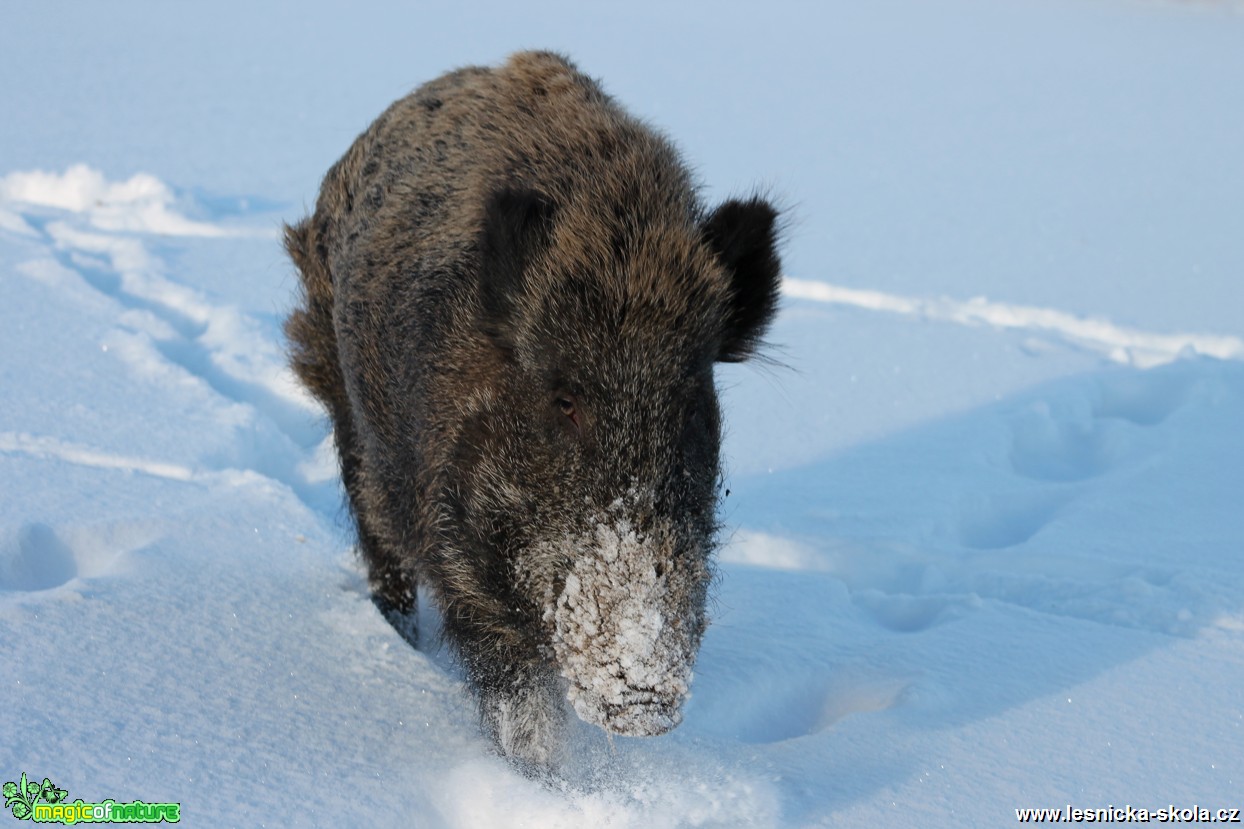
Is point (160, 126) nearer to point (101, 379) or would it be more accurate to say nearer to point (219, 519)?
point (101, 379)

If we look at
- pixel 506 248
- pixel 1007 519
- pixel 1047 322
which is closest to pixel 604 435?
pixel 506 248

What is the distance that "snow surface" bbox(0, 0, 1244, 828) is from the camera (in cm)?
296

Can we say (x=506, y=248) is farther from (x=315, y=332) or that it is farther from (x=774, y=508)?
(x=774, y=508)

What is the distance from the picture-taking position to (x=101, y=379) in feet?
→ 17.5

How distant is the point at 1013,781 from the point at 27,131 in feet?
32.9

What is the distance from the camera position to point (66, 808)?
248 cm

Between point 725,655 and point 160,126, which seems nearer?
point 725,655

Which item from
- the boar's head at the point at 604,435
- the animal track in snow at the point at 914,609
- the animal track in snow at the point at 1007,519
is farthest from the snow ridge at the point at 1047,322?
the boar's head at the point at 604,435

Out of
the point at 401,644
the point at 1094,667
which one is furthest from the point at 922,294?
the point at 401,644

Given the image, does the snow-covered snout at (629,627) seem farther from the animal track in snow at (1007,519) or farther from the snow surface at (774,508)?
the animal track in snow at (1007,519)

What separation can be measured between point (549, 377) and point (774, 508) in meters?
2.30

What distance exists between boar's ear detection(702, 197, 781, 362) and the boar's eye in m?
0.56

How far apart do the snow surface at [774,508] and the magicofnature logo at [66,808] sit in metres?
0.05

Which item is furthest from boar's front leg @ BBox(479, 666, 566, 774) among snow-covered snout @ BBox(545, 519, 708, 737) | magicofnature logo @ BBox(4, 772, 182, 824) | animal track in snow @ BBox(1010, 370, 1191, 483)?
animal track in snow @ BBox(1010, 370, 1191, 483)
